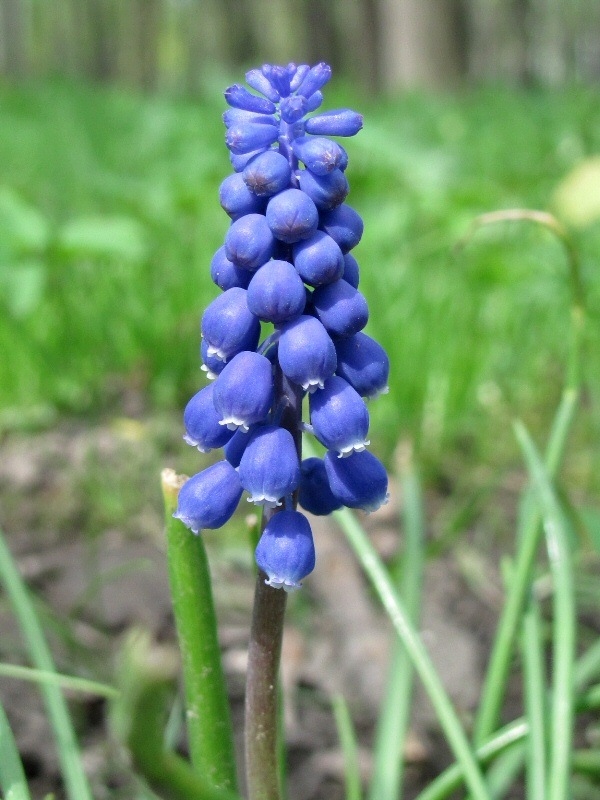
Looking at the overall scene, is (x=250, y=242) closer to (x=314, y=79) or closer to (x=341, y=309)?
(x=341, y=309)

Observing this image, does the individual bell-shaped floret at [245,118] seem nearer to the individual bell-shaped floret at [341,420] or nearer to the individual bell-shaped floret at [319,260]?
the individual bell-shaped floret at [319,260]

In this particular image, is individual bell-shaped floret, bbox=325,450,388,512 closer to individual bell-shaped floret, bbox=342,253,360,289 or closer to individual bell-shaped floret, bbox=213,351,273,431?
individual bell-shaped floret, bbox=213,351,273,431

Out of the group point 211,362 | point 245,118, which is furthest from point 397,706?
point 245,118

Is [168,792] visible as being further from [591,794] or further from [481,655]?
[481,655]

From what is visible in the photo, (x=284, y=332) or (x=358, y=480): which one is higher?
(x=284, y=332)


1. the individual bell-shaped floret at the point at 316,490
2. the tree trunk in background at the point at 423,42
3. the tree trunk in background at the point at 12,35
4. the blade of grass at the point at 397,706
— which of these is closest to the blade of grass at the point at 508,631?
the blade of grass at the point at 397,706

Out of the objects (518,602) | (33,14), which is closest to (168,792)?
(518,602)
